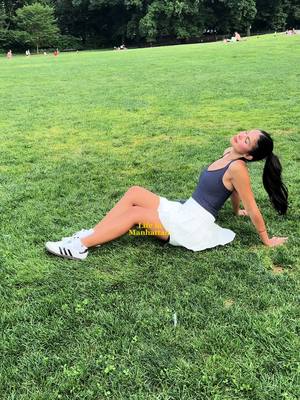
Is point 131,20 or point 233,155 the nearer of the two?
point 233,155

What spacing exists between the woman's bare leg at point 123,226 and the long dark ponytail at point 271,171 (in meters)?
1.01

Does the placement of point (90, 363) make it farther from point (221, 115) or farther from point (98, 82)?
point (98, 82)

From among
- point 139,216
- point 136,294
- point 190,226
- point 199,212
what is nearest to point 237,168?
point 199,212

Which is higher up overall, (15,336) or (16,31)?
(16,31)

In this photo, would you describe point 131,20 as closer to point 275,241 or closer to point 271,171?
point 271,171

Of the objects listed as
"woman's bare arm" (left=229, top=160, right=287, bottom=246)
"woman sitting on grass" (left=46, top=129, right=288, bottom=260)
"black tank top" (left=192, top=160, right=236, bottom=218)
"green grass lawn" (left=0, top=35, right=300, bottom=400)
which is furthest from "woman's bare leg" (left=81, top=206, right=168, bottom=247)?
"woman's bare arm" (left=229, top=160, right=287, bottom=246)

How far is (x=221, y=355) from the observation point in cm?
281

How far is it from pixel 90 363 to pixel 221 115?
26.1ft

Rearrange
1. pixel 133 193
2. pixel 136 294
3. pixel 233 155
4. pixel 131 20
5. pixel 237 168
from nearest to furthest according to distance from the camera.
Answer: pixel 136 294 → pixel 237 168 → pixel 233 155 → pixel 133 193 → pixel 131 20

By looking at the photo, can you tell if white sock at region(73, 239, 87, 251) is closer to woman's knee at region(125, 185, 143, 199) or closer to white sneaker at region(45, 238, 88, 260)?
white sneaker at region(45, 238, 88, 260)

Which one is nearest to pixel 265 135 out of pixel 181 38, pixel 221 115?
pixel 221 115

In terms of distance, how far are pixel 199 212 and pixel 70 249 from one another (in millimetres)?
1164

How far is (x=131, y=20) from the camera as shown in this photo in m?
64.4

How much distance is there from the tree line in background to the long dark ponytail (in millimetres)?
58972
